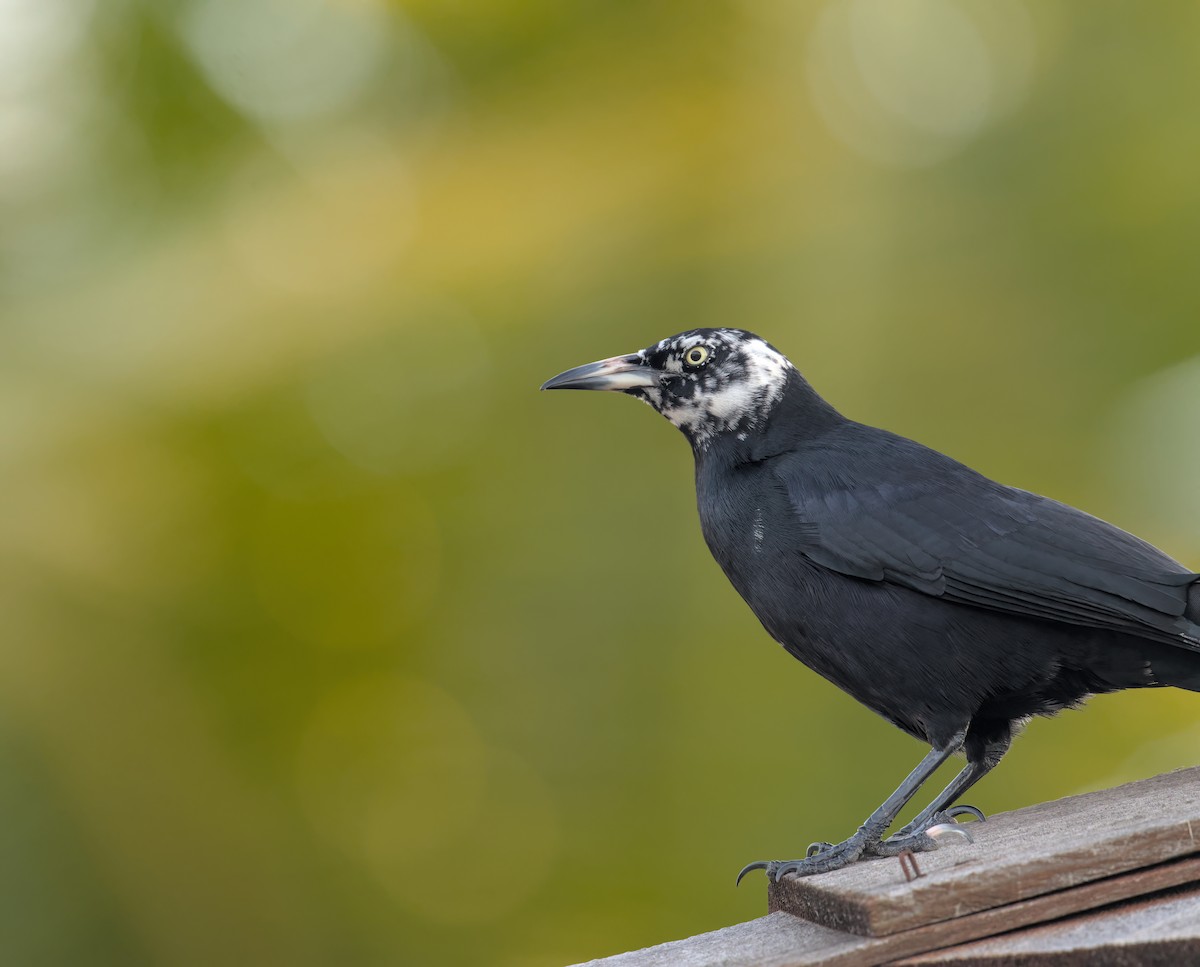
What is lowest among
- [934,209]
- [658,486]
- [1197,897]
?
[1197,897]

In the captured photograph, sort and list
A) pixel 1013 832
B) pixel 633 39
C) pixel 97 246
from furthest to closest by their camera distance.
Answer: pixel 633 39, pixel 97 246, pixel 1013 832

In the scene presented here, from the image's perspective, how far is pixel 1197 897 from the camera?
6.83 feet

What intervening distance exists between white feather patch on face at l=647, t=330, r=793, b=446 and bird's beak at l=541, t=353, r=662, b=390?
0.04 metres

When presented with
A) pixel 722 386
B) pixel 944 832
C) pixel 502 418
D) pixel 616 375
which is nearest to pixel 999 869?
pixel 944 832

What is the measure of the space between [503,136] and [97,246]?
192cm

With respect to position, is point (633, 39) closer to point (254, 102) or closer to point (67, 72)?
point (254, 102)

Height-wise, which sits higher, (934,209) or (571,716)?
(934,209)

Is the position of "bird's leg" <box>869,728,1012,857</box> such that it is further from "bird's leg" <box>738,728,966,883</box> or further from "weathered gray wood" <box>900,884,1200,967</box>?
"weathered gray wood" <box>900,884,1200,967</box>

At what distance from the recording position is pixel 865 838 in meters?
2.77

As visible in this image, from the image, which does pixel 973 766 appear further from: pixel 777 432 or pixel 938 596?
pixel 777 432

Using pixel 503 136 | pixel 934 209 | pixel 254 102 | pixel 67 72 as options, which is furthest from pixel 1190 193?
pixel 67 72

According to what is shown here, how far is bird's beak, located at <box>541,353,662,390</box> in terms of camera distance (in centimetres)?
337

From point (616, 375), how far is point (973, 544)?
1.02 m

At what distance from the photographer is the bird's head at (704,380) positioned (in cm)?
332
